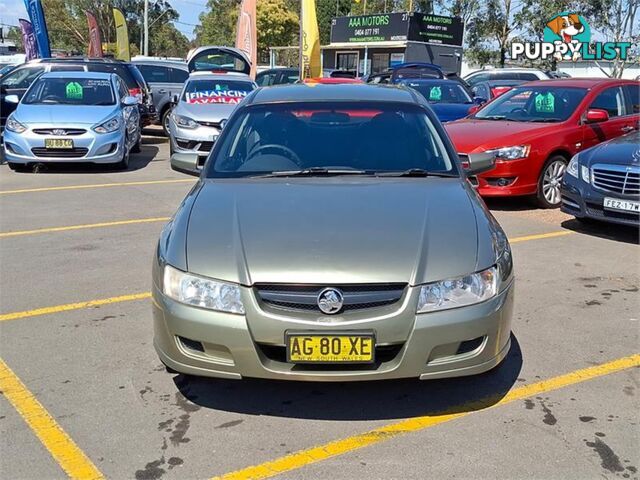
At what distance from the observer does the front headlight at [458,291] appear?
3.13 m

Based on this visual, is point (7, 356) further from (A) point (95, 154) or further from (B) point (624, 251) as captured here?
(A) point (95, 154)

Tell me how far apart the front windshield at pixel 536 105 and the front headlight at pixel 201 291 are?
23.4 ft

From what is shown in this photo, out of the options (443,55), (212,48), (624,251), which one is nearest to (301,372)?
(624,251)

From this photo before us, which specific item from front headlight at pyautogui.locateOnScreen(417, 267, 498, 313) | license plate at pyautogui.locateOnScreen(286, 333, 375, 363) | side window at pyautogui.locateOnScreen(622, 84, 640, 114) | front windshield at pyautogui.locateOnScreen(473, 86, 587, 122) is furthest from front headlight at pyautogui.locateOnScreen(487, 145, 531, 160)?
license plate at pyautogui.locateOnScreen(286, 333, 375, 363)

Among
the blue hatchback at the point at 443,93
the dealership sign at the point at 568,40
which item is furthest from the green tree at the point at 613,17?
the blue hatchback at the point at 443,93

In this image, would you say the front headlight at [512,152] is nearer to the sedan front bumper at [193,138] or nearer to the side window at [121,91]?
the sedan front bumper at [193,138]

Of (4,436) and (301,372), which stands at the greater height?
(301,372)

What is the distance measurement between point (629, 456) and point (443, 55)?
3877 centimetres

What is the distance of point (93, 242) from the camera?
269 inches

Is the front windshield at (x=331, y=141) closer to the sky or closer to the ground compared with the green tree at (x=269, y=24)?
closer to the ground

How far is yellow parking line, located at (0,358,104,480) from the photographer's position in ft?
9.91

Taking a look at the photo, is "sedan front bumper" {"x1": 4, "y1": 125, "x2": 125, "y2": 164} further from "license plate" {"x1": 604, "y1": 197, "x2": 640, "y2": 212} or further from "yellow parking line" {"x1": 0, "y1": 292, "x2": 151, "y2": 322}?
A: "license plate" {"x1": 604, "y1": 197, "x2": 640, "y2": 212}

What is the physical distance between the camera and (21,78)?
14.9 metres

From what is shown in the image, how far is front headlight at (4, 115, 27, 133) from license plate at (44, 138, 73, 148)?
1.47ft
